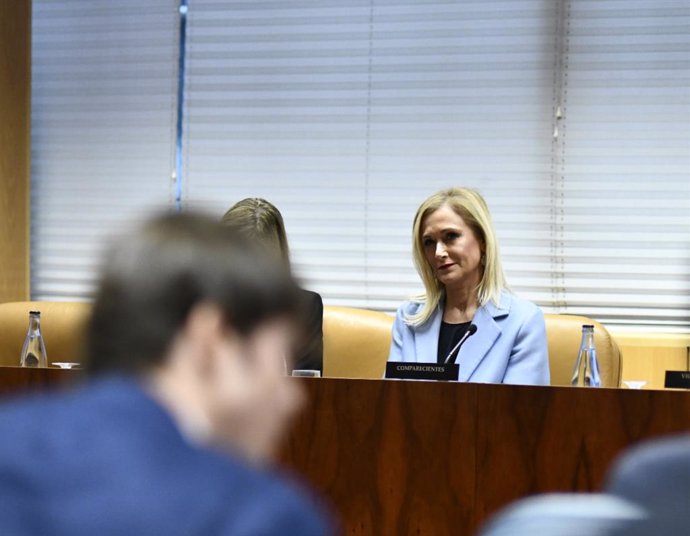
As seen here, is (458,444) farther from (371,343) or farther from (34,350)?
(371,343)

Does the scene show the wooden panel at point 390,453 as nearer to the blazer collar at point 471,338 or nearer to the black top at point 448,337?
the blazer collar at point 471,338

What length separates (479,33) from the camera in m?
4.27

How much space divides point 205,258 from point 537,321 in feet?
8.18

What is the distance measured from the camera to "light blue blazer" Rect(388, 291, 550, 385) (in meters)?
2.94

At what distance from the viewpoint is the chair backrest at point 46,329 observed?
12.8 ft

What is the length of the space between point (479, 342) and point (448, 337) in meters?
0.18

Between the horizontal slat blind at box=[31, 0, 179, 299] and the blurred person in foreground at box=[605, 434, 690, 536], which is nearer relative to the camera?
the blurred person in foreground at box=[605, 434, 690, 536]

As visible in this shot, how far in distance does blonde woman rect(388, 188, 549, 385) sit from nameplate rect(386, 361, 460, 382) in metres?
0.59

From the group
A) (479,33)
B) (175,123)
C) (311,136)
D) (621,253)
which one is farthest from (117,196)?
(621,253)

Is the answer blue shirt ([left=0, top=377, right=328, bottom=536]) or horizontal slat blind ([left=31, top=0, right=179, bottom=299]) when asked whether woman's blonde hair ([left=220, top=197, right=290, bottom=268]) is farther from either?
blue shirt ([left=0, top=377, right=328, bottom=536])

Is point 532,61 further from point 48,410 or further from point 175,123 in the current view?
point 48,410

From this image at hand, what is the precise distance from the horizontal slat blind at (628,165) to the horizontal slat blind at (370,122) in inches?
4.8

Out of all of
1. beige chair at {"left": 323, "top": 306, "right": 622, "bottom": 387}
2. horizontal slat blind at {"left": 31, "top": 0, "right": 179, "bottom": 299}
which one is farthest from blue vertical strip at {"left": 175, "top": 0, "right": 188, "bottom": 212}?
beige chair at {"left": 323, "top": 306, "right": 622, "bottom": 387}

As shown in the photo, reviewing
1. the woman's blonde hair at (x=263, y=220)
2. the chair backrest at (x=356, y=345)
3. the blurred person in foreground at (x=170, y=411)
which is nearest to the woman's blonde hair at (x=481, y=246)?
the woman's blonde hair at (x=263, y=220)
